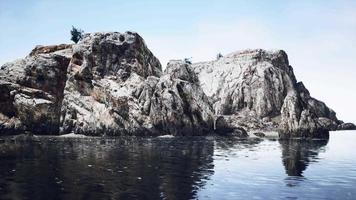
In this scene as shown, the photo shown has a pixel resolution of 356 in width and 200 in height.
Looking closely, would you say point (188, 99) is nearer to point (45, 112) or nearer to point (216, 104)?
point (45, 112)

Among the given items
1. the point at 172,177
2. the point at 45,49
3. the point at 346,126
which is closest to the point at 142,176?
the point at 172,177

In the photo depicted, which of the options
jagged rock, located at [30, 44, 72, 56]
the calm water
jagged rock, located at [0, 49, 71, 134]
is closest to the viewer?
the calm water

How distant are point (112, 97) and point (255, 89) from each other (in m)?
73.3

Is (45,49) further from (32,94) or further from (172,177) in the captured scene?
(172,177)

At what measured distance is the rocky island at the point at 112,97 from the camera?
99.4 m

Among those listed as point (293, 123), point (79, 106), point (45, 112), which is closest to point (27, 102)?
point (45, 112)

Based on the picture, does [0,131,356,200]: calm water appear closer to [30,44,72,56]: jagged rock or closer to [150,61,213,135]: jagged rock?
[150,61,213,135]: jagged rock

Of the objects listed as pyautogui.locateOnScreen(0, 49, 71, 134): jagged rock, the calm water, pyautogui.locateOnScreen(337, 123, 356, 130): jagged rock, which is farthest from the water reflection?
pyautogui.locateOnScreen(337, 123, 356, 130): jagged rock

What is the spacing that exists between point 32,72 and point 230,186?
282 ft

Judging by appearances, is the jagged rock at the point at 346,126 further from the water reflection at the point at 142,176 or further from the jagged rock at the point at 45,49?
the water reflection at the point at 142,176

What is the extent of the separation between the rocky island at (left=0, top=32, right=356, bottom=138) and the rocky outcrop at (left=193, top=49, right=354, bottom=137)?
1834 centimetres

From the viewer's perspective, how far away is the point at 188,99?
10762 cm

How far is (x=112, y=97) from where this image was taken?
106 meters

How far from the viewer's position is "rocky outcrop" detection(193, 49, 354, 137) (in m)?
149
